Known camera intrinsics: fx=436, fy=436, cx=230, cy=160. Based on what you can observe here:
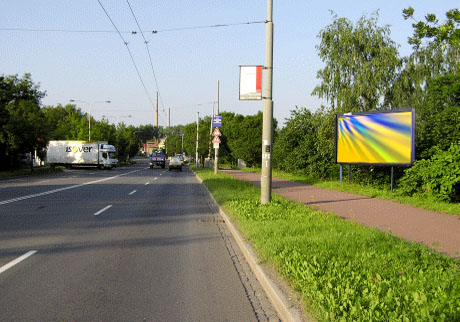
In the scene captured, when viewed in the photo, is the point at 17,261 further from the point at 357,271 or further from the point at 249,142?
the point at 249,142

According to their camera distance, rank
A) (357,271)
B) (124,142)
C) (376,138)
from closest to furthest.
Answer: (357,271), (376,138), (124,142)

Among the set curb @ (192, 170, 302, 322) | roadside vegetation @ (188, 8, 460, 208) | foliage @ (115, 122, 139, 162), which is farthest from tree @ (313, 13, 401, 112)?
foliage @ (115, 122, 139, 162)

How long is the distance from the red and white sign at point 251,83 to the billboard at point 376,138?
6.37m

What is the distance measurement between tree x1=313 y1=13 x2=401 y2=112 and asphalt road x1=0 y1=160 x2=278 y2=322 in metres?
18.5

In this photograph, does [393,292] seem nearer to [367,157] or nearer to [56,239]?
[56,239]

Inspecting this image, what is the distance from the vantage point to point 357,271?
16.7 ft

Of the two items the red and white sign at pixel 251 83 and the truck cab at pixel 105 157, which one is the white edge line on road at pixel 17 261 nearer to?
the red and white sign at pixel 251 83

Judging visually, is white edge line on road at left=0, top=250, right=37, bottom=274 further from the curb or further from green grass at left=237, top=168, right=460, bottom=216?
green grass at left=237, top=168, right=460, bottom=216

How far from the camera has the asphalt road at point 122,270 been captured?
453 cm

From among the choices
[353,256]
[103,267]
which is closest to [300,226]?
[353,256]

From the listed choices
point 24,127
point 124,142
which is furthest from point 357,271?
point 124,142

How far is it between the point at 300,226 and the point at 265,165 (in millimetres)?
3801

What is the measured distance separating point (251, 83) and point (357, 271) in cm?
775

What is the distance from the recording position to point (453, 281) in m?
4.69
